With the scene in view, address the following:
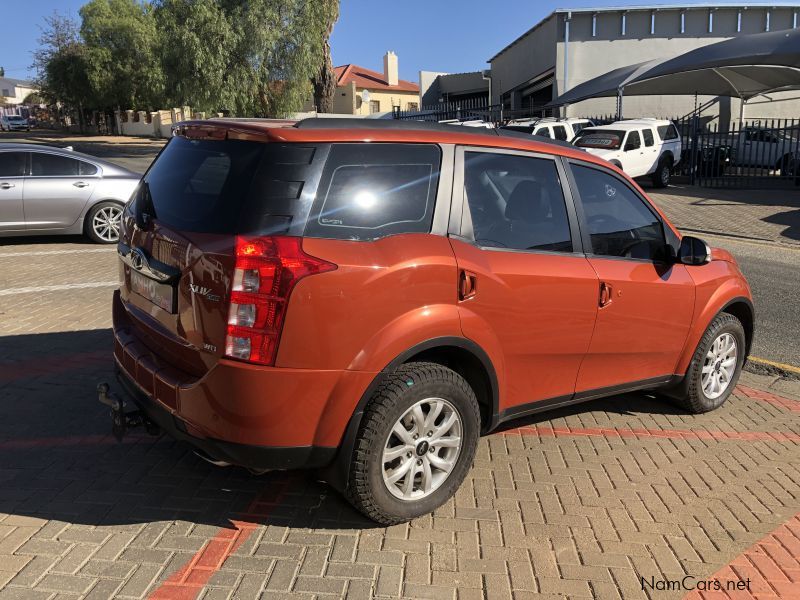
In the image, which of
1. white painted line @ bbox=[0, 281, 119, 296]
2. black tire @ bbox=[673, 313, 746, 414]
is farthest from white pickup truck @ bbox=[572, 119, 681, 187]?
black tire @ bbox=[673, 313, 746, 414]

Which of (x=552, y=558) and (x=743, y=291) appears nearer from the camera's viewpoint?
(x=552, y=558)

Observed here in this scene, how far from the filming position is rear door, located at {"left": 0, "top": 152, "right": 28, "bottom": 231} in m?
9.75

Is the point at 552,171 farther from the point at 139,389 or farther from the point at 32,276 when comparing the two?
the point at 32,276

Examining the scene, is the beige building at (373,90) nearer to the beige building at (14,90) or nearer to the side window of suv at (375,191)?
the side window of suv at (375,191)

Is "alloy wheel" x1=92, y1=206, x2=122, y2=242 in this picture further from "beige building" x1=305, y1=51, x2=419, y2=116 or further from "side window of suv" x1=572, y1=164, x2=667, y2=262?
"beige building" x1=305, y1=51, x2=419, y2=116

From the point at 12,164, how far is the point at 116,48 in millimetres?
49472

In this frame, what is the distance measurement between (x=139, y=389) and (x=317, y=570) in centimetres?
120

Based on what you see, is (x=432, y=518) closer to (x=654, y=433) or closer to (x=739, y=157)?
(x=654, y=433)

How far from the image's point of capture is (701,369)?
15.7ft

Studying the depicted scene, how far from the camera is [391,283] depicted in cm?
309

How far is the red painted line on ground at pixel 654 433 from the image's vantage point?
456 cm

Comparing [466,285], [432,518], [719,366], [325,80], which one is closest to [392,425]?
[432,518]

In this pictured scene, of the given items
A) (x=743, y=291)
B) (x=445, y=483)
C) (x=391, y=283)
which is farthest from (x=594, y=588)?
(x=743, y=291)

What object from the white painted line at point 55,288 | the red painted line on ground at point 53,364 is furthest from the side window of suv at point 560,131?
the red painted line on ground at point 53,364
